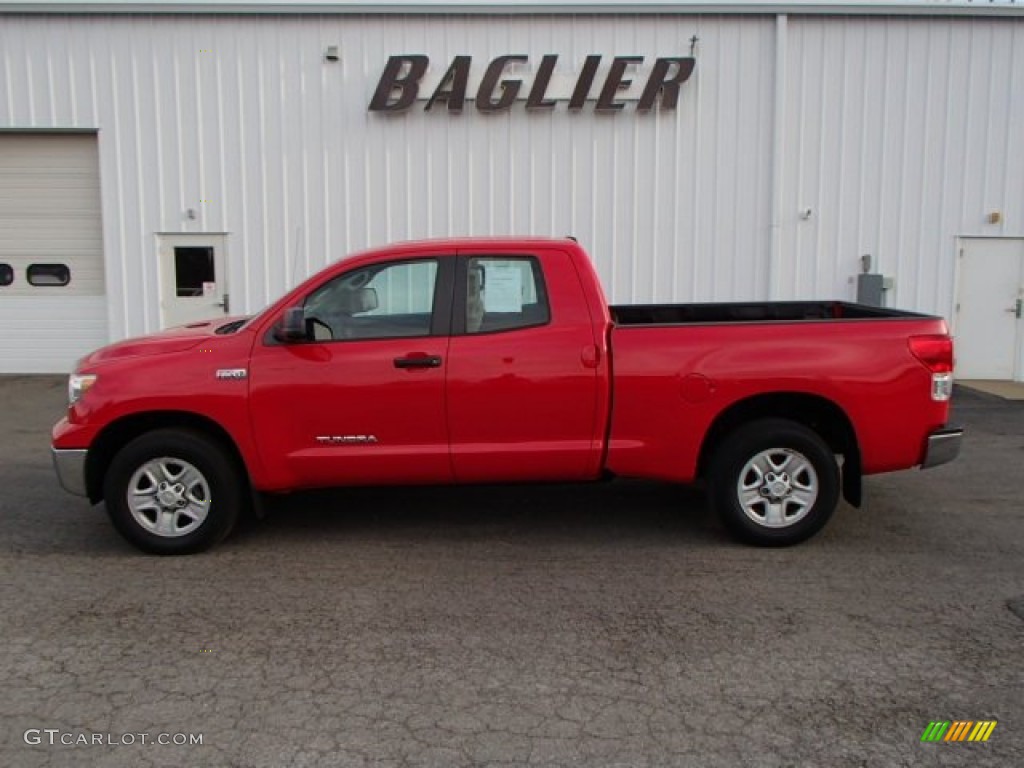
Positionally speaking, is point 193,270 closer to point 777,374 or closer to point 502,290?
point 502,290

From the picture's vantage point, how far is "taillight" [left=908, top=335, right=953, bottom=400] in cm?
484

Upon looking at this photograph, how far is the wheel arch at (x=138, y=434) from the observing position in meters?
4.89

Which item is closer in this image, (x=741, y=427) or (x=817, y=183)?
(x=741, y=427)

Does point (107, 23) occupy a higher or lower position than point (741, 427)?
higher

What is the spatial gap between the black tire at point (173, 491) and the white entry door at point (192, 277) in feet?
25.0

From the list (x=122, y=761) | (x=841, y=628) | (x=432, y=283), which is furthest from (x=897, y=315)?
(x=122, y=761)

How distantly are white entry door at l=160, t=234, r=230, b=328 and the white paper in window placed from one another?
26.7ft

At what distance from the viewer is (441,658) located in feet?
11.9

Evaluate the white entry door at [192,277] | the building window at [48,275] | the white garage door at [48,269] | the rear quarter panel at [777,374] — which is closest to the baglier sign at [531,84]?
the white entry door at [192,277]

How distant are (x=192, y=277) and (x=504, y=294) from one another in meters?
8.63

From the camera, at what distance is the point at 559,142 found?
11.8 m

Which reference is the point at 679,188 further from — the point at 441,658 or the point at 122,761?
the point at 122,761

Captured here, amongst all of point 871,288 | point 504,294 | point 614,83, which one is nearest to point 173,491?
point 504,294

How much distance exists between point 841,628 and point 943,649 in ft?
1.41
